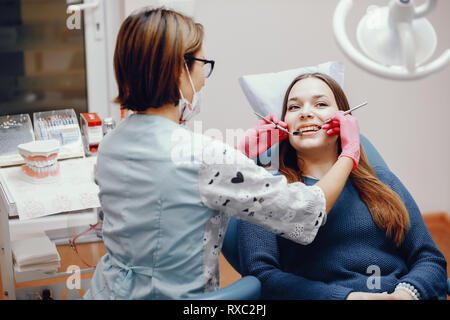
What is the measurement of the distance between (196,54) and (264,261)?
1.96ft

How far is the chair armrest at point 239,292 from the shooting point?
130 centimetres

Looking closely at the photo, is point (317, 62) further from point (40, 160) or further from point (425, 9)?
point (425, 9)

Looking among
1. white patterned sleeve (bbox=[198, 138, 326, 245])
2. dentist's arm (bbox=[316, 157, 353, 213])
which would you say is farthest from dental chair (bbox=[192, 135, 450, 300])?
dentist's arm (bbox=[316, 157, 353, 213])

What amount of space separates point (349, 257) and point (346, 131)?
349mm

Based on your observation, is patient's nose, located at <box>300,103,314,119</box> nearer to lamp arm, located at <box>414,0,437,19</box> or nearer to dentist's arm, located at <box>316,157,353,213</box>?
dentist's arm, located at <box>316,157,353,213</box>

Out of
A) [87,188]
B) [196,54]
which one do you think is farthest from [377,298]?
[87,188]

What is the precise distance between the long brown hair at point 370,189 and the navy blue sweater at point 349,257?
0.9 inches

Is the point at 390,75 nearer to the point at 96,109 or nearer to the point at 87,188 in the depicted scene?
the point at 87,188

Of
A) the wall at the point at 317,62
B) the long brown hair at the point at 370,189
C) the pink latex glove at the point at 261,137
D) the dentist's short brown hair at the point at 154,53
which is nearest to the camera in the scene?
the dentist's short brown hair at the point at 154,53

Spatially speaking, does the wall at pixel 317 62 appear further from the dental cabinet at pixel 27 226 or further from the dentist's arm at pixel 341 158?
the dentist's arm at pixel 341 158

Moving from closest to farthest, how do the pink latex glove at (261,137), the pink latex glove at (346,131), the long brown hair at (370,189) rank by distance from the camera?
the pink latex glove at (346,131) < the long brown hair at (370,189) < the pink latex glove at (261,137)

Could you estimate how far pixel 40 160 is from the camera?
199cm

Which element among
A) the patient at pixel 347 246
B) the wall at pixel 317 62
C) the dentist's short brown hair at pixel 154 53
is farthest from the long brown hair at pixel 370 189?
the wall at pixel 317 62

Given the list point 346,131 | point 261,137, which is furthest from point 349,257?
point 261,137
